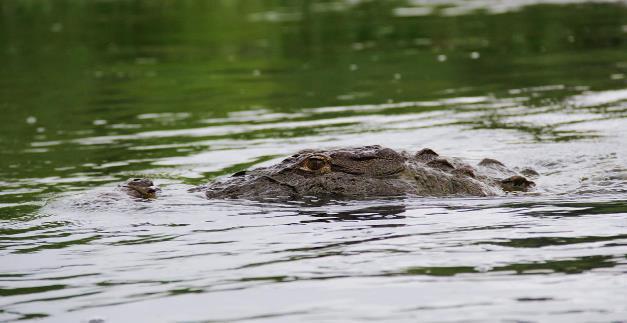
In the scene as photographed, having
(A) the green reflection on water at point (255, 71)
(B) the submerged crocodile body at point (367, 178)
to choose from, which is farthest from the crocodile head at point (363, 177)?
(A) the green reflection on water at point (255, 71)

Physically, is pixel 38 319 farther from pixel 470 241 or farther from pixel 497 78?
pixel 497 78

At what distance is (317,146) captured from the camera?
17.2m

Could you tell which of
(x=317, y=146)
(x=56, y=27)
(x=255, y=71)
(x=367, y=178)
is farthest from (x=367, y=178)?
(x=56, y=27)

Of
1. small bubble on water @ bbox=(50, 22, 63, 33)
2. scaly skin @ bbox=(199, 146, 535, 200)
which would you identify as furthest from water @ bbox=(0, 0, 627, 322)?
small bubble on water @ bbox=(50, 22, 63, 33)

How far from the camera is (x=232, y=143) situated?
60.0ft

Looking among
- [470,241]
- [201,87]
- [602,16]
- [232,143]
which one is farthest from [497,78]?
[470,241]

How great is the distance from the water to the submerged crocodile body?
0.85 ft

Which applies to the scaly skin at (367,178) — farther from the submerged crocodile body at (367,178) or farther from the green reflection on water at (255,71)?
the green reflection on water at (255,71)

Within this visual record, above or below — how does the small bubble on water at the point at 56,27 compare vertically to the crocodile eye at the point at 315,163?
above

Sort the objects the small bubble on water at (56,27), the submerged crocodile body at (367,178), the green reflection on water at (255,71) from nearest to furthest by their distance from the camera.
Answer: the submerged crocodile body at (367,178) < the green reflection on water at (255,71) < the small bubble on water at (56,27)

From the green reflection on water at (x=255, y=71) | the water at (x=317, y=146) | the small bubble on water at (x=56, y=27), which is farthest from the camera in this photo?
the small bubble on water at (x=56, y=27)

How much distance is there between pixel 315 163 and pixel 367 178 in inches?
22.2

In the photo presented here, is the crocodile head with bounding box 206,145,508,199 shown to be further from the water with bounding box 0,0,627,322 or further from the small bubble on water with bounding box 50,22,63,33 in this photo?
the small bubble on water with bounding box 50,22,63,33

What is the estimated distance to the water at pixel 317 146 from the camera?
8719 millimetres
